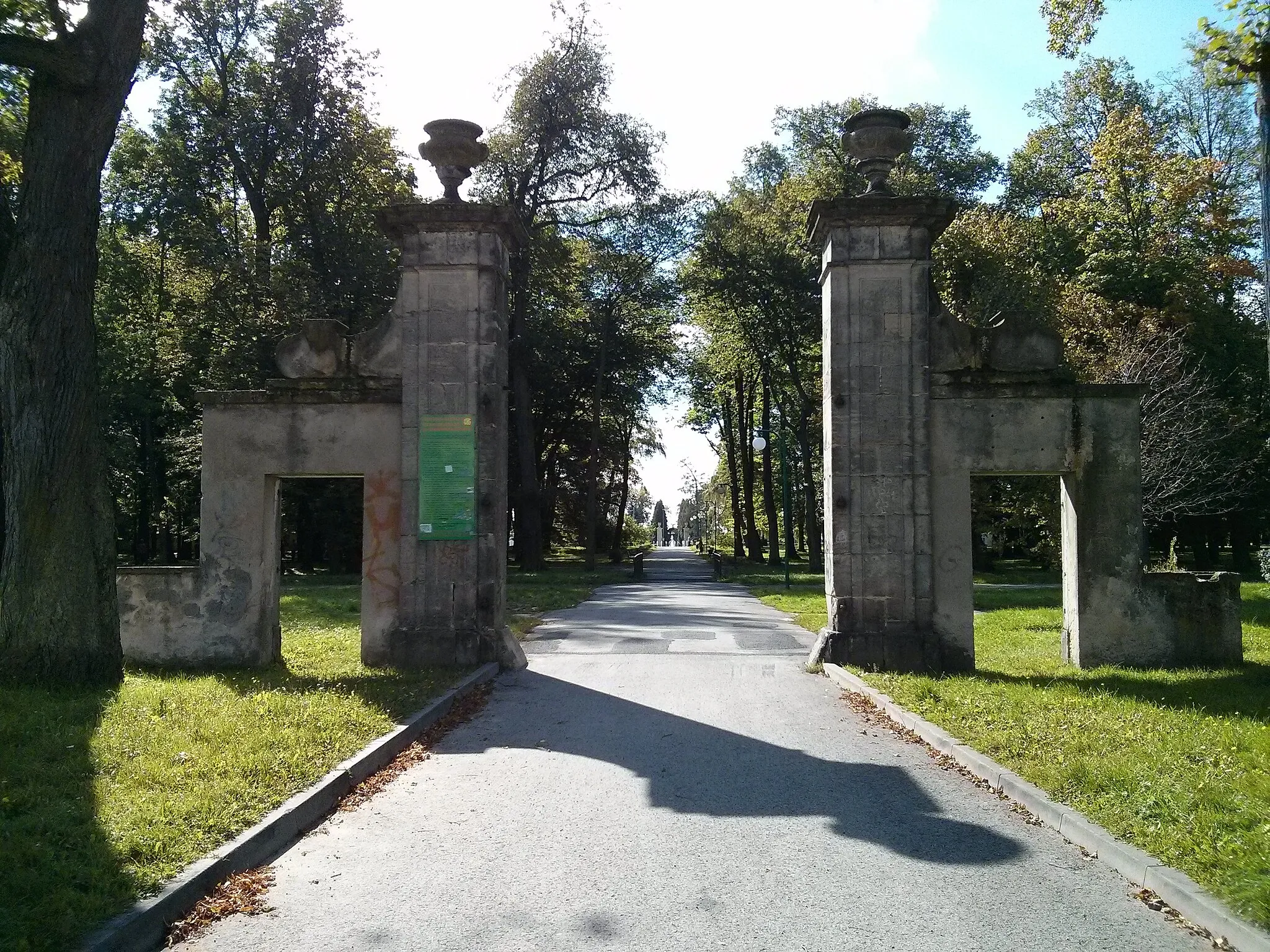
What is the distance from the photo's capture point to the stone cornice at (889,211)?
11.2 m

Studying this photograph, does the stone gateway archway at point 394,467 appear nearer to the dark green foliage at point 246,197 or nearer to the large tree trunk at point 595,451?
the dark green foliage at point 246,197

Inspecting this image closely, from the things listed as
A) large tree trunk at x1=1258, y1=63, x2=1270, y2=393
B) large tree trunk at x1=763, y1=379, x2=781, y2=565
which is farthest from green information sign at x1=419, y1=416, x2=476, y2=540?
large tree trunk at x1=763, y1=379, x2=781, y2=565

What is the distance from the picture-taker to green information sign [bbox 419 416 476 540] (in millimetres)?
11219

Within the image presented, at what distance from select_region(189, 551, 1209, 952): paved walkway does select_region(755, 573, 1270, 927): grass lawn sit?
15.0 inches

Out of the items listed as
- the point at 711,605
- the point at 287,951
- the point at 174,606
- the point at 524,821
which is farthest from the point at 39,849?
the point at 711,605

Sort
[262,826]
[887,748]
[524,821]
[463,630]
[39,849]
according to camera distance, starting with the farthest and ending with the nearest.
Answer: [463,630]
[887,748]
[524,821]
[262,826]
[39,849]

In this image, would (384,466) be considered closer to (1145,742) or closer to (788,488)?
(1145,742)

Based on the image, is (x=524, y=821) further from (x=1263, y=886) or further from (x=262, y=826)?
(x=1263, y=886)

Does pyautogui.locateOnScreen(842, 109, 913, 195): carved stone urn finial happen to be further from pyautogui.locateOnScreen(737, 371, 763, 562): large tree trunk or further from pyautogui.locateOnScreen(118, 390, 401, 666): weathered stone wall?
pyautogui.locateOnScreen(737, 371, 763, 562): large tree trunk

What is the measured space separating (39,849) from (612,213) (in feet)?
102

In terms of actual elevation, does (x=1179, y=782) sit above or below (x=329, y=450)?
below

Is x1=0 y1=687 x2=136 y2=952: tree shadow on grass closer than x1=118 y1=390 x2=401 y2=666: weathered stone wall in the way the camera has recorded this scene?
Yes

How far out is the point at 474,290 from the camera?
37.5 ft

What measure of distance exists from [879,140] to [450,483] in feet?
20.1
